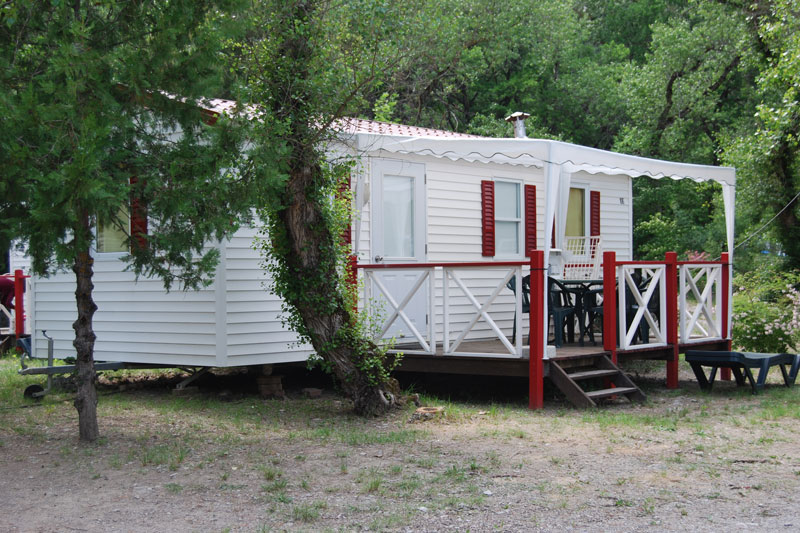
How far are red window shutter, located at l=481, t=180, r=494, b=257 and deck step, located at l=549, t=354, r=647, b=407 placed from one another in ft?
7.16

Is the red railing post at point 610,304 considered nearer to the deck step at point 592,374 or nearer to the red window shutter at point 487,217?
the deck step at point 592,374

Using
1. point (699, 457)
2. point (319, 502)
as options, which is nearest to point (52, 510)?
point (319, 502)

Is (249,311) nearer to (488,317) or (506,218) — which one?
(488,317)

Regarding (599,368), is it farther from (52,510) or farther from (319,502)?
(52,510)

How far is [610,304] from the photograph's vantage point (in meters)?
8.63

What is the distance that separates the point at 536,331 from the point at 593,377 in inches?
36.4

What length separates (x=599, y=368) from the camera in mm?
8672

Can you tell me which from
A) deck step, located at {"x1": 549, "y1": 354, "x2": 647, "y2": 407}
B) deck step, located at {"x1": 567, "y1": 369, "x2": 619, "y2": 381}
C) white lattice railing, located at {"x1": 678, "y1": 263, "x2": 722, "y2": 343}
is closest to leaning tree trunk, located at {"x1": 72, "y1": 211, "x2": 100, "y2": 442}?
deck step, located at {"x1": 549, "y1": 354, "x2": 647, "y2": 407}

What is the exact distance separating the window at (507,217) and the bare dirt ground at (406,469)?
3.08 m

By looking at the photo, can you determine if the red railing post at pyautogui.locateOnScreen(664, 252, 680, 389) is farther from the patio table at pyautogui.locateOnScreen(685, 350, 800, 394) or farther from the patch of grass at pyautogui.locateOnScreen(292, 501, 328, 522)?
the patch of grass at pyautogui.locateOnScreen(292, 501, 328, 522)

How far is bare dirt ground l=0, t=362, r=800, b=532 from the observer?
4492mm

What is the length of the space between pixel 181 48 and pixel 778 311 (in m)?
9.39

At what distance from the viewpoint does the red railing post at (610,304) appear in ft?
28.1

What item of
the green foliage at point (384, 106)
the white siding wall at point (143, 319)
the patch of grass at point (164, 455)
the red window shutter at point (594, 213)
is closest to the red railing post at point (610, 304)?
the green foliage at point (384, 106)
